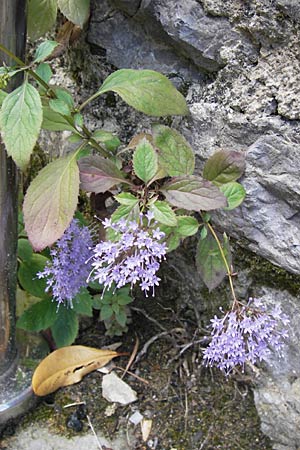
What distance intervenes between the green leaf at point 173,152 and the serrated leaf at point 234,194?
7cm

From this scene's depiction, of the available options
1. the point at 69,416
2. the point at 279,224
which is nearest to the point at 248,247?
the point at 279,224

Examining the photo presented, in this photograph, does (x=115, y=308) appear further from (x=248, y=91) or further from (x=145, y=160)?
(x=248, y=91)

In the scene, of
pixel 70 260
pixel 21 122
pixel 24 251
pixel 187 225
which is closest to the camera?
pixel 21 122

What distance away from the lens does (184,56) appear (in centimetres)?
120

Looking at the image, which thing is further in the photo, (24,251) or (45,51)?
(24,251)

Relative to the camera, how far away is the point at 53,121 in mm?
1124

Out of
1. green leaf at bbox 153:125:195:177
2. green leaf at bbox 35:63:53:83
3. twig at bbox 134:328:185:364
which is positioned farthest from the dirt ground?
green leaf at bbox 35:63:53:83

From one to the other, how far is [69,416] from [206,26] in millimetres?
839

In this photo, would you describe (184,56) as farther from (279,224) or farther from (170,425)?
(170,425)

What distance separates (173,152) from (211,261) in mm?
207

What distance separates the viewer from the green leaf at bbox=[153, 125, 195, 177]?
1132 mm

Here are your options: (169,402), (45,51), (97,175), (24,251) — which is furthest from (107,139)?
(169,402)

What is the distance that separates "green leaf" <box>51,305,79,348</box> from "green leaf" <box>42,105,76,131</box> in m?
0.45

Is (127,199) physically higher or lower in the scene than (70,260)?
higher
